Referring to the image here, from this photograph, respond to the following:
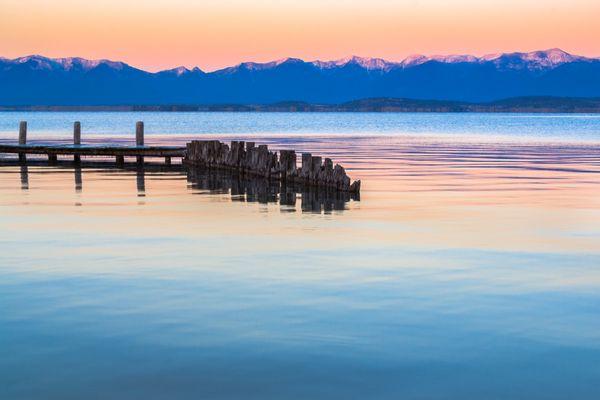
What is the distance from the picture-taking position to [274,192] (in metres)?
30.7

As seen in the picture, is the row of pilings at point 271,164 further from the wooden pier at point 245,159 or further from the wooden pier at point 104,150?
the wooden pier at point 104,150

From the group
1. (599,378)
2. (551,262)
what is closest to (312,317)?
(599,378)

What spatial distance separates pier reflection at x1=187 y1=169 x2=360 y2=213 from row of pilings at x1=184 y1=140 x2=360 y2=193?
12.2 inches

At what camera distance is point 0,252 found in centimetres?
1748

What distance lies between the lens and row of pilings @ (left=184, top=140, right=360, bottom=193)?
3006 cm

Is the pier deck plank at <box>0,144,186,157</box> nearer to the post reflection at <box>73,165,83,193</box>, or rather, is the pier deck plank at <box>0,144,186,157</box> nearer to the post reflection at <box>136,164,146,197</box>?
the post reflection at <box>136,164,146,197</box>

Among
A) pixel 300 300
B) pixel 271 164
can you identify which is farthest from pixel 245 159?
pixel 300 300

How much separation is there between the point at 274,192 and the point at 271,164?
5.04 meters

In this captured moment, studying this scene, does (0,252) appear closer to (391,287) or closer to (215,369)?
(391,287)

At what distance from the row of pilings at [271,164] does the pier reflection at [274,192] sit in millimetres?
309

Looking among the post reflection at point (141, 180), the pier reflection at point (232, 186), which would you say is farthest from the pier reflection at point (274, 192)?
the post reflection at point (141, 180)

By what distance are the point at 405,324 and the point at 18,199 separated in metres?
18.8

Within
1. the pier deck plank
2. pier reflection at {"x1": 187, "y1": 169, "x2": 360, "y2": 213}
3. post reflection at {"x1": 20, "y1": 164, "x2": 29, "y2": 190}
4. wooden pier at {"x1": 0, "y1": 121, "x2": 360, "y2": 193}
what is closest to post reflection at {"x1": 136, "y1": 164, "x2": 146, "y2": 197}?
the pier deck plank

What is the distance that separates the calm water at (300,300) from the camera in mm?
9477
